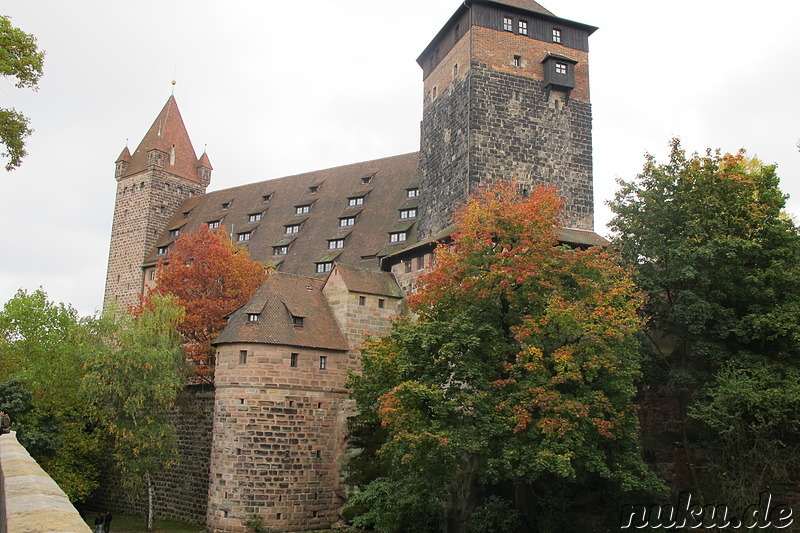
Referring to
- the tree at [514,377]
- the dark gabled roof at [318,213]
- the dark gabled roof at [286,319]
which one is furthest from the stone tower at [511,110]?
the tree at [514,377]

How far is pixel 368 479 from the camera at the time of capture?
25.1 meters

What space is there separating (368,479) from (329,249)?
49.3 feet

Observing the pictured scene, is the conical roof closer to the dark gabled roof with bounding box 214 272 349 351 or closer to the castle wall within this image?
the dark gabled roof with bounding box 214 272 349 351

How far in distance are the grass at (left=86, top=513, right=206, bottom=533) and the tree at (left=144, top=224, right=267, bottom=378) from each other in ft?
21.3

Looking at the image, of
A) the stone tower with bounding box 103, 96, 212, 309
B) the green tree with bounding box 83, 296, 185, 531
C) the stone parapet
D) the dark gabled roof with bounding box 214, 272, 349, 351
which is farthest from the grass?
the stone parapet

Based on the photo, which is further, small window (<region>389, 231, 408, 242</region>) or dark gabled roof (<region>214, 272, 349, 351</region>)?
small window (<region>389, 231, 408, 242</region>)

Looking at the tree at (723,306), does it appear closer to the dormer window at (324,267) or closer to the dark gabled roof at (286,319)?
the dark gabled roof at (286,319)

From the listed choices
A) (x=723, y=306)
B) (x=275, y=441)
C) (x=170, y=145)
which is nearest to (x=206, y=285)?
(x=275, y=441)

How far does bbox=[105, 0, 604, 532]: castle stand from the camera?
25.4m

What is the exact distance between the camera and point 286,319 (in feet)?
88.2

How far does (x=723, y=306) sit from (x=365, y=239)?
61.6 feet

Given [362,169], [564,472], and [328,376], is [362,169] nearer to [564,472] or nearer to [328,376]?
[328,376]

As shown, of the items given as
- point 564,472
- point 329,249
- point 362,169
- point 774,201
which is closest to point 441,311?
point 564,472

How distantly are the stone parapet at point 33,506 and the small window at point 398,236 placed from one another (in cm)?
2821
